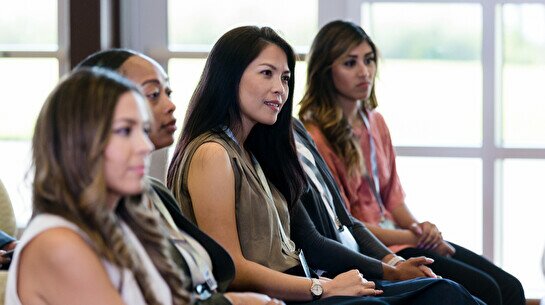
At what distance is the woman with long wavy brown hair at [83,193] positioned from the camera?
167 centimetres

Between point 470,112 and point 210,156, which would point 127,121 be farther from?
point 470,112

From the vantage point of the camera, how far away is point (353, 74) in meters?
3.59

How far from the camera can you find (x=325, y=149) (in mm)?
3486

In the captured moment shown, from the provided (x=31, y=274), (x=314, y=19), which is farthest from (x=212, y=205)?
(x=314, y=19)

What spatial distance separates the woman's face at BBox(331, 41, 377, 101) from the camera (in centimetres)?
359

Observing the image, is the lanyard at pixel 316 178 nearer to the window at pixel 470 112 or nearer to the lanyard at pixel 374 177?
the lanyard at pixel 374 177

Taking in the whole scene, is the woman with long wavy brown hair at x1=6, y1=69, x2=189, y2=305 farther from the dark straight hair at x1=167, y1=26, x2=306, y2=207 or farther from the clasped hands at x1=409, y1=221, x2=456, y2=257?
the clasped hands at x1=409, y1=221, x2=456, y2=257

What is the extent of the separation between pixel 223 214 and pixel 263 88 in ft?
1.26

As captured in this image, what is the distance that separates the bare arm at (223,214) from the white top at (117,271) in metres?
0.62

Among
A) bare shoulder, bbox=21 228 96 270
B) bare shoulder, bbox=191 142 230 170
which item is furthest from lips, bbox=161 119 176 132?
bare shoulder, bbox=21 228 96 270

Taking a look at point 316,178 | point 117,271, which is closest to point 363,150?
point 316,178

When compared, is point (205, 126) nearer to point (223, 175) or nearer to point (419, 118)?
point (223, 175)

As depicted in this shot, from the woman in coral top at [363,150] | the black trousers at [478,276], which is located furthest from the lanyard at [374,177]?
the black trousers at [478,276]

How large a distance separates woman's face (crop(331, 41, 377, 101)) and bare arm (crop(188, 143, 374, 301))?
1159 millimetres
